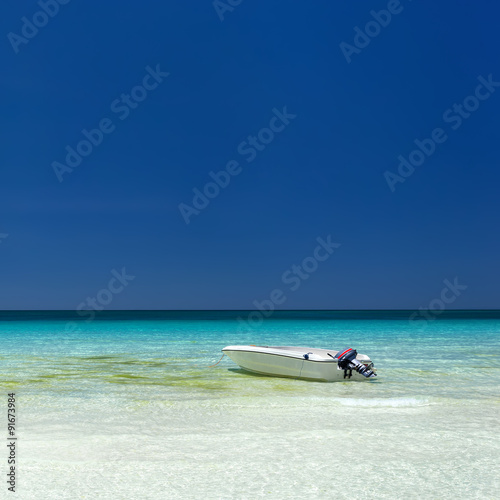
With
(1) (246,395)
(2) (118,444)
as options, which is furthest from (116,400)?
(2) (118,444)

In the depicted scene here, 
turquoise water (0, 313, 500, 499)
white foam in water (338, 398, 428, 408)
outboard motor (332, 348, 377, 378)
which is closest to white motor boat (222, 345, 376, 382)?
outboard motor (332, 348, 377, 378)

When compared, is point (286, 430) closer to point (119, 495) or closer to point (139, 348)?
point (119, 495)

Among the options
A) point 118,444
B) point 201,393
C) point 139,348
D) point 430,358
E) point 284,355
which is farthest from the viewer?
point 139,348

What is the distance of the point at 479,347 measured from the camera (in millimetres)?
28234

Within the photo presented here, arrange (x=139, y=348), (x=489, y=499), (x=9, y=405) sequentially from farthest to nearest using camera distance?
(x=139, y=348) < (x=9, y=405) < (x=489, y=499)

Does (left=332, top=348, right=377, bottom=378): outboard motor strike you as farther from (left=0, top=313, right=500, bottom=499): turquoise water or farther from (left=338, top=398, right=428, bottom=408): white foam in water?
(left=338, top=398, right=428, bottom=408): white foam in water

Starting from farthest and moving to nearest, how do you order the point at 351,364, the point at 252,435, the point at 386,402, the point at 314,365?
1. the point at 314,365
2. the point at 351,364
3. the point at 386,402
4. the point at 252,435

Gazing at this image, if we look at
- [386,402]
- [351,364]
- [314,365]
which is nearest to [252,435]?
[386,402]

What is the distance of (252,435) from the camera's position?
8609 mm

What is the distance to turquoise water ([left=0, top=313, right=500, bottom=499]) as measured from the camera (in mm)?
6270

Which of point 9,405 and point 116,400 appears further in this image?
point 116,400

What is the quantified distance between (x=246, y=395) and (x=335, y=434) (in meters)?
4.37

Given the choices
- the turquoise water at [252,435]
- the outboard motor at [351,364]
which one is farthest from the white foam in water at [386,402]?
the outboard motor at [351,364]

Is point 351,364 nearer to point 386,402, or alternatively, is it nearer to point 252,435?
point 386,402
